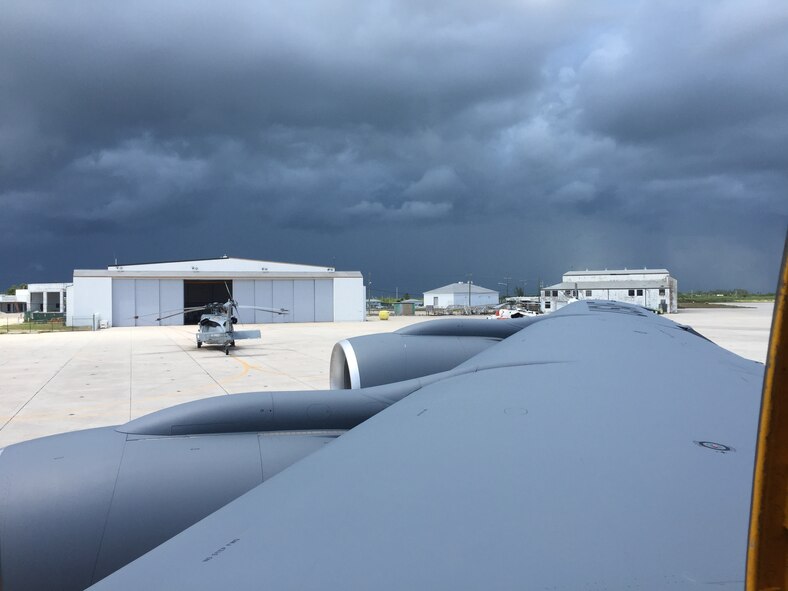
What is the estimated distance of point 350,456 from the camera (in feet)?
6.79

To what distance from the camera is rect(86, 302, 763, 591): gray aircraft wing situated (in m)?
1.27

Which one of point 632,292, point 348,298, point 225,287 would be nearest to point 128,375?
point 225,287

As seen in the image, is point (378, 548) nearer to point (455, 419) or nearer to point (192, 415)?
point (455, 419)

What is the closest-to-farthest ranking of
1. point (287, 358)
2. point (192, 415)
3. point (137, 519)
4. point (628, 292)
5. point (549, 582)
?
1. point (549, 582)
2. point (137, 519)
3. point (192, 415)
4. point (287, 358)
5. point (628, 292)

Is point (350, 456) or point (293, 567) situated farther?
Answer: point (350, 456)

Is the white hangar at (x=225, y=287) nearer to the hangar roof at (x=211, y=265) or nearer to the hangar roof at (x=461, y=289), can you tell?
the hangar roof at (x=211, y=265)

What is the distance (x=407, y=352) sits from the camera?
6172 mm

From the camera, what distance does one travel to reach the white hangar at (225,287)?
153 ft

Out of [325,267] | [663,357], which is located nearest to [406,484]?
[663,357]

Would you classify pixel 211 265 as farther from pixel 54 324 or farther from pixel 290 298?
pixel 54 324

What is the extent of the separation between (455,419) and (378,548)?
3.37 feet

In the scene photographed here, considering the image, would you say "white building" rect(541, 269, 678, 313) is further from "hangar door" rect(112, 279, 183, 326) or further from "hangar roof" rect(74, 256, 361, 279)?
"hangar door" rect(112, 279, 183, 326)

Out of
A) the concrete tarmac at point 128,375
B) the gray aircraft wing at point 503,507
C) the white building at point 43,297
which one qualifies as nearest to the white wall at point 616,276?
the concrete tarmac at point 128,375

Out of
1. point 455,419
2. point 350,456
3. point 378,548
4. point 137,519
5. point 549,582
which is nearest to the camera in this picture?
point 549,582
